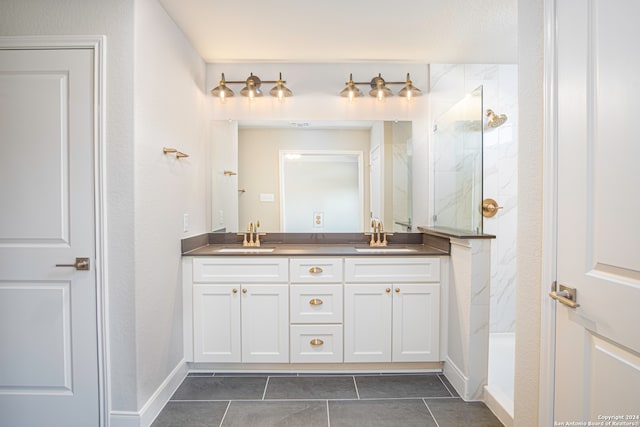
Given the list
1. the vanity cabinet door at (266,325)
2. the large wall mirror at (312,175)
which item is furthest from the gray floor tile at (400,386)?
the large wall mirror at (312,175)

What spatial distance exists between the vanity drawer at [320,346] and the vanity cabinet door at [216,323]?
447 millimetres

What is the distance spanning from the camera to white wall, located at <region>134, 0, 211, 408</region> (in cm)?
170

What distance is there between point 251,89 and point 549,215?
2.22 m

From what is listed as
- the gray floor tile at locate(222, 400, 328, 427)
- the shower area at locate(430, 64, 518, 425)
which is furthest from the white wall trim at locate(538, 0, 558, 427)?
the shower area at locate(430, 64, 518, 425)

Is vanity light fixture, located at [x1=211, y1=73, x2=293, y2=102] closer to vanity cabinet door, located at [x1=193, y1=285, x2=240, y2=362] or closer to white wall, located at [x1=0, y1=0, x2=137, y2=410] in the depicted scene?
white wall, located at [x1=0, y1=0, x2=137, y2=410]

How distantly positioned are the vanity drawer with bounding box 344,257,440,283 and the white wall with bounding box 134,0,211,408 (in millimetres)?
1203

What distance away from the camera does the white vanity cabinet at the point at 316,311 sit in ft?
7.32

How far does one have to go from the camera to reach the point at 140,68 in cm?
168

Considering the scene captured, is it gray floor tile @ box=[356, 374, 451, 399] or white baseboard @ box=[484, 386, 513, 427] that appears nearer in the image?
white baseboard @ box=[484, 386, 513, 427]

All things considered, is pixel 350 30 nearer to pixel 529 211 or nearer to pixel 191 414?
pixel 529 211

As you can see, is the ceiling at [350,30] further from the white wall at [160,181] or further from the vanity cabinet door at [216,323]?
the vanity cabinet door at [216,323]

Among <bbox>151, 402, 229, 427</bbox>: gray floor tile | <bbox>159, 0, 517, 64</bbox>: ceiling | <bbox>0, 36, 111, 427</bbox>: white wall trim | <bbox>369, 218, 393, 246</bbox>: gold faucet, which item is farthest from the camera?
<bbox>369, 218, 393, 246</bbox>: gold faucet

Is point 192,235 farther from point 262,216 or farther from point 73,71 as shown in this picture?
point 73,71

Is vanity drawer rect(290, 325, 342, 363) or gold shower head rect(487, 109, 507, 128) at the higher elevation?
gold shower head rect(487, 109, 507, 128)
